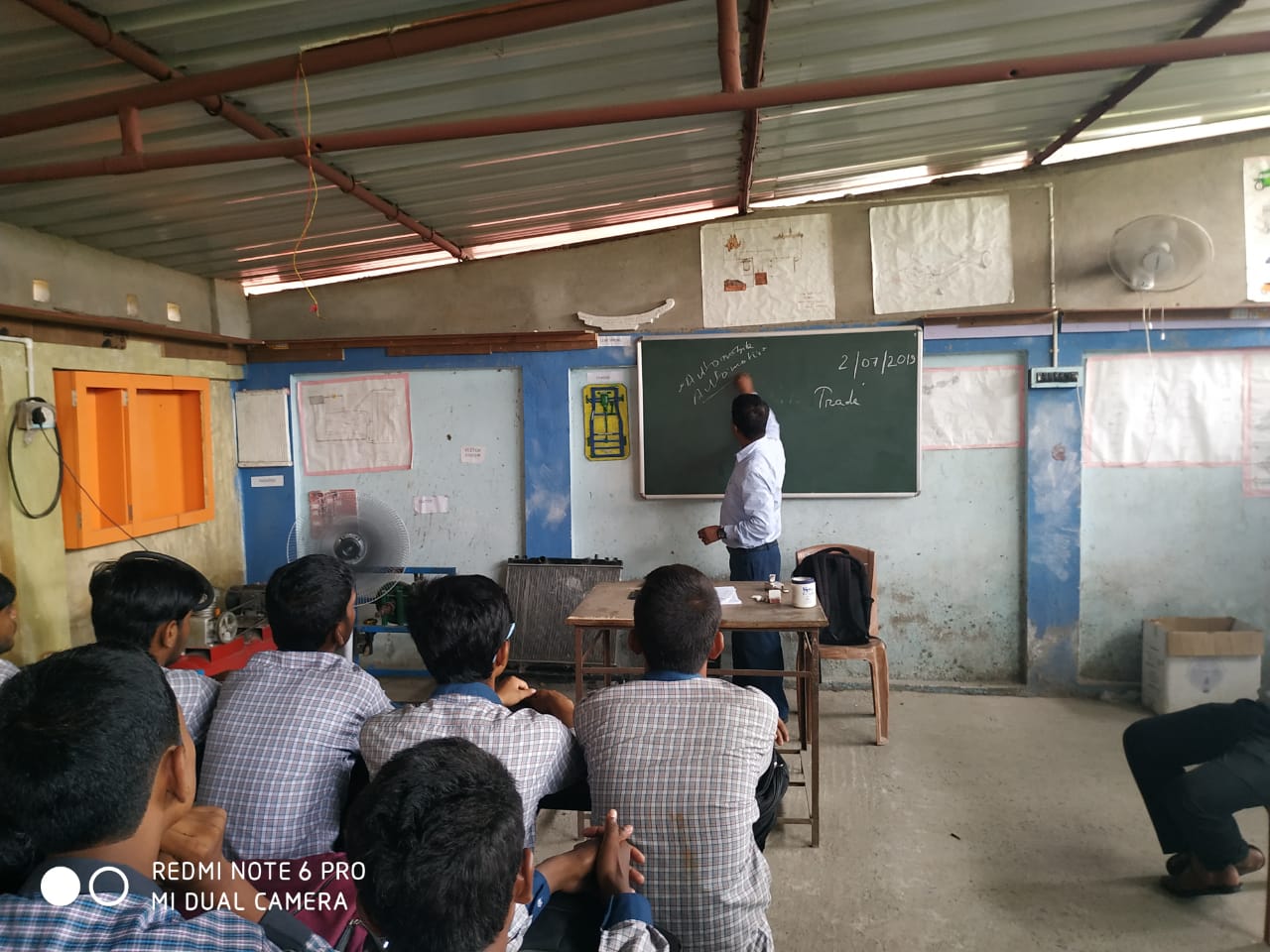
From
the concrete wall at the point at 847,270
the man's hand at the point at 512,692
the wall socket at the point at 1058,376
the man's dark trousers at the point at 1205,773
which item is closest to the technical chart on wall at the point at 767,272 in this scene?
the concrete wall at the point at 847,270

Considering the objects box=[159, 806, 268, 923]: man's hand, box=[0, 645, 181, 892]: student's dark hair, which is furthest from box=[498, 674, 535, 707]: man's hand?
box=[0, 645, 181, 892]: student's dark hair

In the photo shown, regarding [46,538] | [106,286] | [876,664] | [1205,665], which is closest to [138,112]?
[106,286]

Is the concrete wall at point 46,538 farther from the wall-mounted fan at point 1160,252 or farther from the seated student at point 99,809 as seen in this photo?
the wall-mounted fan at point 1160,252

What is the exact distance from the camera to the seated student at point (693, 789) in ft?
4.72

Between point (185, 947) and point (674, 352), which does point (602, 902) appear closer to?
point (185, 947)

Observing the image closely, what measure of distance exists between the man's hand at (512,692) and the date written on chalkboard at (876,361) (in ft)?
9.97

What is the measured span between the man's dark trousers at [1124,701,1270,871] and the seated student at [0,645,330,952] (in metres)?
2.59

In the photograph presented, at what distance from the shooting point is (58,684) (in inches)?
39.3

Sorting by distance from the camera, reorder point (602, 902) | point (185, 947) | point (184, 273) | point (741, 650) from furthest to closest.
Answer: point (184, 273)
point (741, 650)
point (602, 902)
point (185, 947)

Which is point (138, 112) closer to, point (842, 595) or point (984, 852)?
point (842, 595)

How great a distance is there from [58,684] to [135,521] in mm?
3694

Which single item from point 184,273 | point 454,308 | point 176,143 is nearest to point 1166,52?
point 176,143

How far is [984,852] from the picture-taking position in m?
2.84

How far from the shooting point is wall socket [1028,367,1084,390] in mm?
→ 4242
